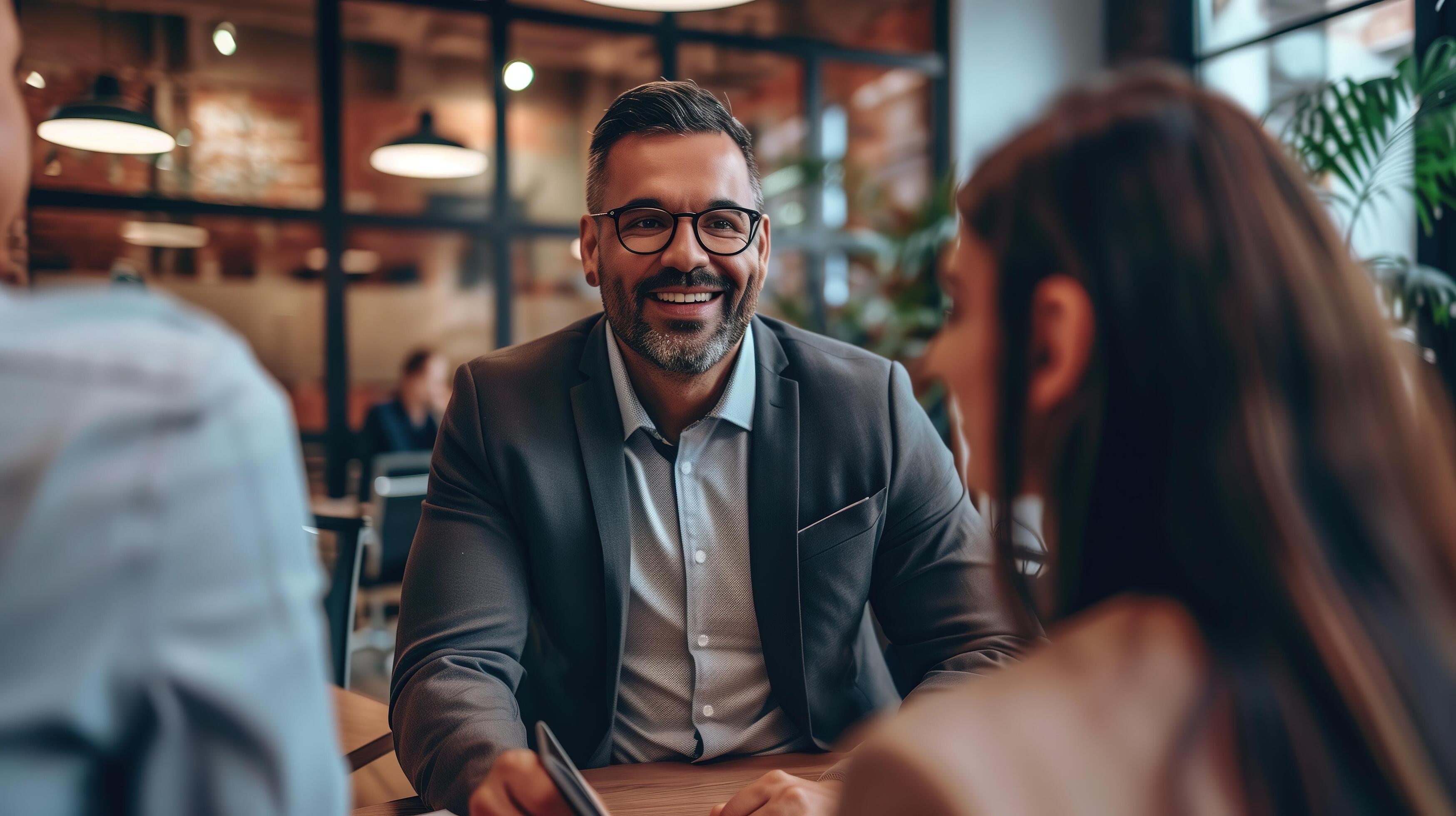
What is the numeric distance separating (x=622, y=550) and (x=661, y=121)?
60 cm

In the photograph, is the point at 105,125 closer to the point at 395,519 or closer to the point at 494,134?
the point at 494,134

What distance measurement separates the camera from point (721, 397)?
139 centimetres

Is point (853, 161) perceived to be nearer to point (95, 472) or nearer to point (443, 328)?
point (443, 328)

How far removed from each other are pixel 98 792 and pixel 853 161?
17.2 ft

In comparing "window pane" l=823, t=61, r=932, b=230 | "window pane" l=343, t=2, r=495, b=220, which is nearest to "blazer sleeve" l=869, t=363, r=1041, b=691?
"window pane" l=343, t=2, r=495, b=220

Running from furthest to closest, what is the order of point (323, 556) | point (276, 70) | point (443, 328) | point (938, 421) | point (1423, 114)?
1. point (443, 328)
2. point (276, 70)
3. point (938, 421)
4. point (1423, 114)
5. point (323, 556)

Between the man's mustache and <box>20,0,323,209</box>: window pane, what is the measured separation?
156 inches

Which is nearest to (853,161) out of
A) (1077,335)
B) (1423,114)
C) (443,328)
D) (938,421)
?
(938,421)

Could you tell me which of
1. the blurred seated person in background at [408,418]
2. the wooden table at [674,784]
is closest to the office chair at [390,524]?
the blurred seated person in background at [408,418]

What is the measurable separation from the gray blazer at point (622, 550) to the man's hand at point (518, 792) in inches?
9.9

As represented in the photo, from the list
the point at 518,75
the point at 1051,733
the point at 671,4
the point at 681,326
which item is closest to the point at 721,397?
the point at 681,326

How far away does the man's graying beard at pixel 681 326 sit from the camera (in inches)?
52.6

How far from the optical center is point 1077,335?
53 cm

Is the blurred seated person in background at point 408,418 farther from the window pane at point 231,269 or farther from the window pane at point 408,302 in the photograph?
the window pane at point 231,269
